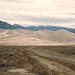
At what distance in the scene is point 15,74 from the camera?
60.4 ft

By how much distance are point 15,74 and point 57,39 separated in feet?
531

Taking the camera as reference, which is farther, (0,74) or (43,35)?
(43,35)

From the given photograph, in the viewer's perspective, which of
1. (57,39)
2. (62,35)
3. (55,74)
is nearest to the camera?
(55,74)

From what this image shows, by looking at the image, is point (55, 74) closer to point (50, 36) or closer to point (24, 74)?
point (24, 74)

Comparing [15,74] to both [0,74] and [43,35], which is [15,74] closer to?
[0,74]

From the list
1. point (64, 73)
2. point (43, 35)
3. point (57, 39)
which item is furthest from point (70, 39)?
point (64, 73)

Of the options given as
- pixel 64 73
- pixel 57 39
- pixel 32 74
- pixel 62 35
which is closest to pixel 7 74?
pixel 32 74

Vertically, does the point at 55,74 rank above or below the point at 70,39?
above

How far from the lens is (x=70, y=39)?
18138 cm

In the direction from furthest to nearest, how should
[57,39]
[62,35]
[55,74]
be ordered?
[62,35], [57,39], [55,74]

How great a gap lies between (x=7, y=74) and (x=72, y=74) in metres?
5.88

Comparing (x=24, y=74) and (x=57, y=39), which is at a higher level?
(x=24, y=74)

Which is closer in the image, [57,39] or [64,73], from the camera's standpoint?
[64,73]

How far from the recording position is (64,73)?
18.1 metres
